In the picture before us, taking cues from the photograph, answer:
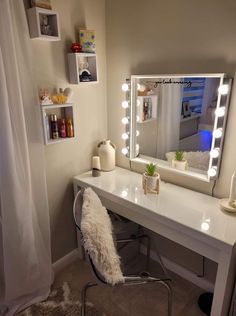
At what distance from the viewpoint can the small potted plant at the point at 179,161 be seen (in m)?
1.63

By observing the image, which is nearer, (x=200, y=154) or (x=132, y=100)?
(x=200, y=154)

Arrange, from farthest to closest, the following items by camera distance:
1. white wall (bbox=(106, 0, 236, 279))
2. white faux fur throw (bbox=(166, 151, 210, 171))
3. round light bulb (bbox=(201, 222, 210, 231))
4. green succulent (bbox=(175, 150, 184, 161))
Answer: green succulent (bbox=(175, 150, 184, 161)), white faux fur throw (bbox=(166, 151, 210, 171)), white wall (bbox=(106, 0, 236, 279)), round light bulb (bbox=(201, 222, 210, 231))

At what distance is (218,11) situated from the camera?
1287 millimetres

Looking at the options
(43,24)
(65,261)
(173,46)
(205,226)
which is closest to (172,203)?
(205,226)

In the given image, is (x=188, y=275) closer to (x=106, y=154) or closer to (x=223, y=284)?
(x=223, y=284)

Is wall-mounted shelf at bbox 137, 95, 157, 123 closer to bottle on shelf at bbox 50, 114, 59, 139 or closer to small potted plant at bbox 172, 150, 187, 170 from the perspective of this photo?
small potted plant at bbox 172, 150, 187, 170

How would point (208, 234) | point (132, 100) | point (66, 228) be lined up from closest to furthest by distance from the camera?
point (208, 234), point (132, 100), point (66, 228)

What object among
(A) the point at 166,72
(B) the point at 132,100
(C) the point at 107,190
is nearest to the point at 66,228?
(C) the point at 107,190

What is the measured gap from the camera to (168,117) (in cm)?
165

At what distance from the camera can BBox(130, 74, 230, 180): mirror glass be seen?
1.41 meters

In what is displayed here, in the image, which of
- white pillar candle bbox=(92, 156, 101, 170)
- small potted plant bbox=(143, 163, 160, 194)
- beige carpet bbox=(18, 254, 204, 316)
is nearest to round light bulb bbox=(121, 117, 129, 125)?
white pillar candle bbox=(92, 156, 101, 170)

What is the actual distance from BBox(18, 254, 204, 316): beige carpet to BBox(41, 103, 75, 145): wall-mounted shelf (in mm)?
1083

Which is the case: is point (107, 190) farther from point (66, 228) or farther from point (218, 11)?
point (218, 11)

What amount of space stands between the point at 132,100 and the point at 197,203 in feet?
2.87
